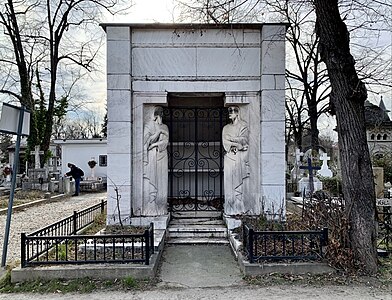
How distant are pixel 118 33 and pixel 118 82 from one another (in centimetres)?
104

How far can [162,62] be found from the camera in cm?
819

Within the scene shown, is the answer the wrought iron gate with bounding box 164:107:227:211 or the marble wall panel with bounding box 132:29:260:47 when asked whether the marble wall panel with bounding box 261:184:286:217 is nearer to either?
the wrought iron gate with bounding box 164:107:227:211

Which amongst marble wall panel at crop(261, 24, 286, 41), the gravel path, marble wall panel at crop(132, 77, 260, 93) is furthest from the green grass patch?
marble wall panel at crop(261, 24, 286, 41)

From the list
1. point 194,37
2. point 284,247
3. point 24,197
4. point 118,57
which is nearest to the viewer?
point 284,247

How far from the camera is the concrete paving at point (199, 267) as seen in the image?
216 inches

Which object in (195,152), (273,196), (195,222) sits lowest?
(195,222)

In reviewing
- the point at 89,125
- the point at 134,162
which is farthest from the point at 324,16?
the point at 89,125

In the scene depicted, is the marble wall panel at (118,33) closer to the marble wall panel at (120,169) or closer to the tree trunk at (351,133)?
the marble wall panel at (120,169)

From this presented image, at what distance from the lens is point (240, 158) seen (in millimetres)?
8188

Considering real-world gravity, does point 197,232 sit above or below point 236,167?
below

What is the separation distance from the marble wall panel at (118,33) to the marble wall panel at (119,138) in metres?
1.79

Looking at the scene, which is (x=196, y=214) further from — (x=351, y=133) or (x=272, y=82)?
(x=351, y=133)

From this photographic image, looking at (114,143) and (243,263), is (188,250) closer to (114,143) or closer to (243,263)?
(243,263)

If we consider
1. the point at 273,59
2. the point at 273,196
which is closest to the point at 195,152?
the point at 273,196
